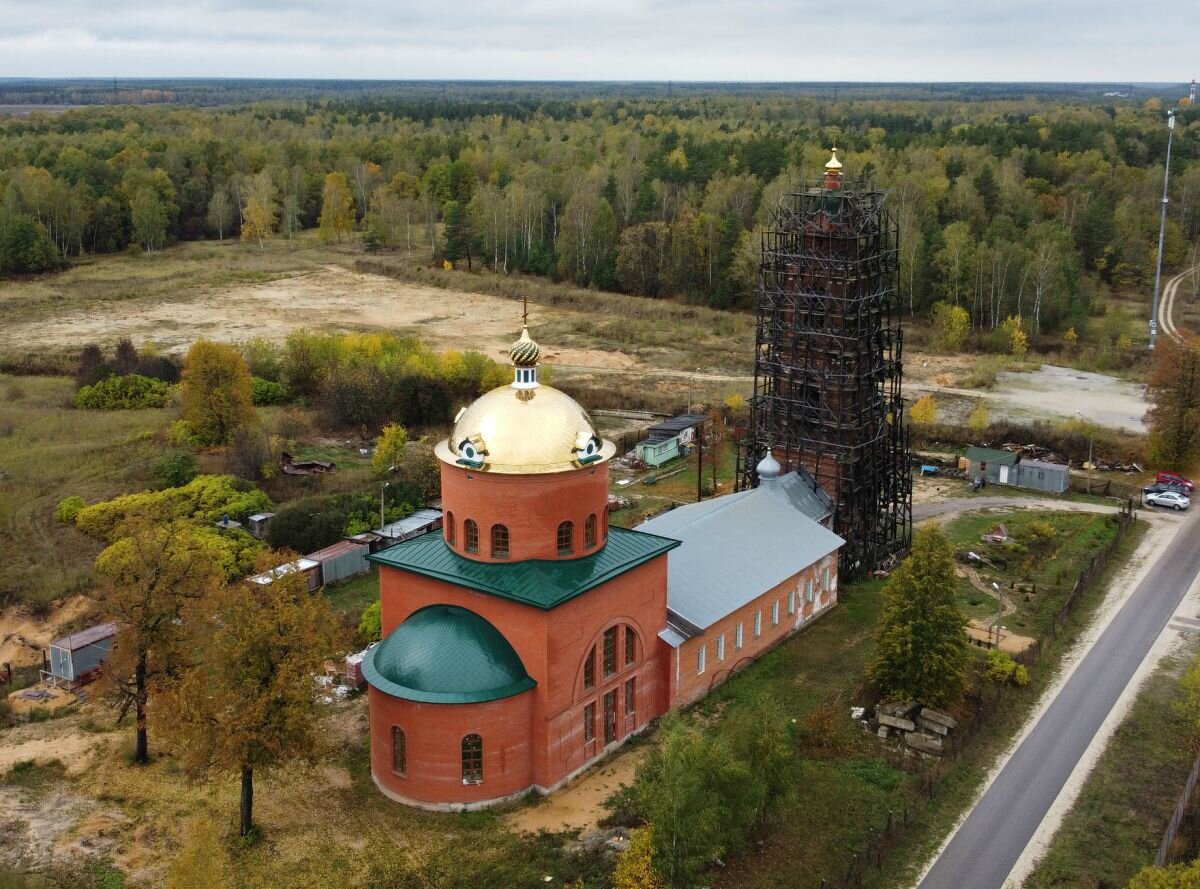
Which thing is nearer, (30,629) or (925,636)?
(925,636)

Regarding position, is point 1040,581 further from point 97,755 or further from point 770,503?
point 97,755

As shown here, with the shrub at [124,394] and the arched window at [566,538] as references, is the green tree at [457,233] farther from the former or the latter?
the arched window at [566,538]

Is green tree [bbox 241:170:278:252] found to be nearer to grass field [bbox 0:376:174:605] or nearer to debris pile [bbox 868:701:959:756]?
grass field [bbox 0:376:174:605]

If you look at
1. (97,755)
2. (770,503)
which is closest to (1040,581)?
(770,503)

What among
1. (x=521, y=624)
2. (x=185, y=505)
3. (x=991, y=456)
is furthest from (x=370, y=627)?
(x=991, y=456)

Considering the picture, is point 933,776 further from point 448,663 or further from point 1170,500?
point 1170,500

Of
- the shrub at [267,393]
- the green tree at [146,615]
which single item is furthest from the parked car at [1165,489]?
the shrub at [267,393]
